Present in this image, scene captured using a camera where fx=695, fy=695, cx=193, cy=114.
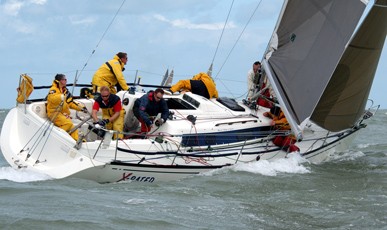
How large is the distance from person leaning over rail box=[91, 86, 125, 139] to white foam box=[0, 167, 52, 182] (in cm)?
135

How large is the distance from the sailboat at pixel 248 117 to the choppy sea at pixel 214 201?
312mm

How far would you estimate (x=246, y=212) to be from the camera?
9555 millimetres

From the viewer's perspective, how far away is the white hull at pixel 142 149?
11.1m

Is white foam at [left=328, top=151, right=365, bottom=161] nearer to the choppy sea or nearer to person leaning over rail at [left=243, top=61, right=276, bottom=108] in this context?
the choppy sea

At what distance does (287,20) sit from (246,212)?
16.0 feet

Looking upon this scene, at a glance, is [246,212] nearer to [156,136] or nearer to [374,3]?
[156,136]

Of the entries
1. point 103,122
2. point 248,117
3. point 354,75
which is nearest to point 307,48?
point 354,75

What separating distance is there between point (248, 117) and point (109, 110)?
2.82m

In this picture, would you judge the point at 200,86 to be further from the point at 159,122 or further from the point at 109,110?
the point at 109,110

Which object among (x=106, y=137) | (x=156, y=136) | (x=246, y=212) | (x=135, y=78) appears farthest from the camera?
(x=135, y=78)

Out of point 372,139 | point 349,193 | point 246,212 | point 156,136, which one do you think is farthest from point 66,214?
point 372,139

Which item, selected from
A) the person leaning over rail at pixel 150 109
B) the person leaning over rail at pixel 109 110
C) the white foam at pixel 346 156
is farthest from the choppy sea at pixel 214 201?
the white foam at pixel 346 156

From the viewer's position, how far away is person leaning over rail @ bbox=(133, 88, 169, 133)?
12141mm

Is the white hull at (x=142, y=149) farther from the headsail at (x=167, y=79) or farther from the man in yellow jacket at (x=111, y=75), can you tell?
the headsail at (x=167, y=79)
